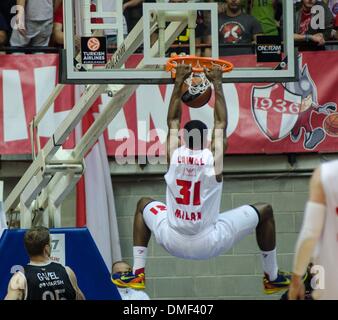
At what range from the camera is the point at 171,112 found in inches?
364

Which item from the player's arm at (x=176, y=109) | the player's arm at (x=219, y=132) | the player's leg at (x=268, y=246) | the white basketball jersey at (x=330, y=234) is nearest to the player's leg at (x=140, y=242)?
the player's arm at (x=176, y=109)

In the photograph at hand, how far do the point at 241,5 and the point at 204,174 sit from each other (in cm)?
451

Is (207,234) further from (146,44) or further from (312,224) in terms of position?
(312,224)

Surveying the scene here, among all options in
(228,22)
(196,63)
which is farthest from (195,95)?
(228,22)

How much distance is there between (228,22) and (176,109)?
13.8 feet

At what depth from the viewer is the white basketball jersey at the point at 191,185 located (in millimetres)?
9297

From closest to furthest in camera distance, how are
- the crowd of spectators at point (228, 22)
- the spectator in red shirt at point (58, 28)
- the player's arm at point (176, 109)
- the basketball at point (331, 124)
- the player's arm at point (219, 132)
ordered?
1. the player's arm at point (176, 109)
2. the player's arm at point (219, 132)
3. the crowd of spectators at point (228, 22)
4. the basketball at point (331, 124)
5. the spectator in red shirt at point (58, 28)

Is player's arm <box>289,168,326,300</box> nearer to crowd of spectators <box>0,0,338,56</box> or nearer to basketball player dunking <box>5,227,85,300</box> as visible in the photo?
basketball player dunking <box>5,227,85,300</box>

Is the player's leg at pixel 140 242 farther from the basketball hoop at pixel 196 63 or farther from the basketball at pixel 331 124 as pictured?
the basketball at pixel 331 124

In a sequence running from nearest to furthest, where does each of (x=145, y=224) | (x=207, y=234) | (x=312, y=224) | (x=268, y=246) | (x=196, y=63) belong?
(x=312, y=224), (x=196, y=63), (x=207, y=234), (x=268, y=246), (x=145, y=224)

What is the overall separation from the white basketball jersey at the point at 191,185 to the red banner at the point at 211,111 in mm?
3854

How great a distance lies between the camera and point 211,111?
13234mm

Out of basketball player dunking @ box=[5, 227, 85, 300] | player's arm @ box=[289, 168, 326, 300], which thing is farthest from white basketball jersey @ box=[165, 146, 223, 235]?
player's arm @ box=[289, 168, 326, 300]

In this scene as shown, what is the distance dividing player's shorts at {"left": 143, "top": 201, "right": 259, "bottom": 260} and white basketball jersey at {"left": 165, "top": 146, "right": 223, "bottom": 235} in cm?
8
